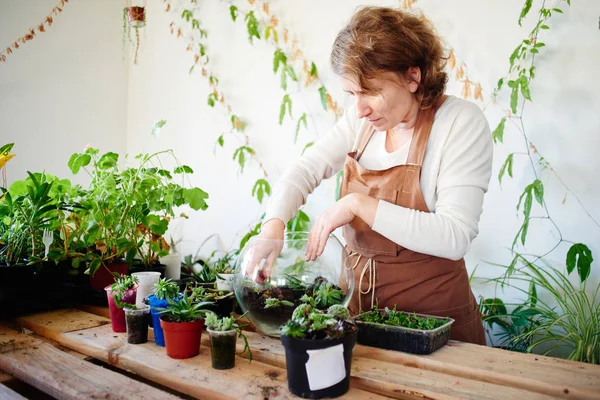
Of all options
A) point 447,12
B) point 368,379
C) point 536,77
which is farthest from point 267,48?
point 368,379

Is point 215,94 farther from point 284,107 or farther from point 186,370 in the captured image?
Answer: point 186,370

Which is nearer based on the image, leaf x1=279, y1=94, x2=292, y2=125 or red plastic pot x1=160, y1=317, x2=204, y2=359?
red plastic pot x1=160, y1=317, x2=204, y2=359

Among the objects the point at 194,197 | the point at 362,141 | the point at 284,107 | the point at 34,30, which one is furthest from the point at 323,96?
the point at 34,30

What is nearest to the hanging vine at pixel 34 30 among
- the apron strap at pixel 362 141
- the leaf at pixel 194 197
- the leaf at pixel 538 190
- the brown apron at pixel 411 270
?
the leaf at pixel 194 197

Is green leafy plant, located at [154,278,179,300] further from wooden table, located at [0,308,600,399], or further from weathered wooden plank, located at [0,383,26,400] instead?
weathered wooden plank, located at [0,383,26,400]

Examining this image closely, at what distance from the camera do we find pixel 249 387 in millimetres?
941

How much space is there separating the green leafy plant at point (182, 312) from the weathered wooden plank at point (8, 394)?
0.99 feet

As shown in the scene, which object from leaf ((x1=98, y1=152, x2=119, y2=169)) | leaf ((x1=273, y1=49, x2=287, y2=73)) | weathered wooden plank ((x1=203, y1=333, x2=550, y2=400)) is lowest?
weathered wooden plank ((x1=203, y1=333, x2=550, y2=400))

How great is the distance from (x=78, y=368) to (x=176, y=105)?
2556 mm

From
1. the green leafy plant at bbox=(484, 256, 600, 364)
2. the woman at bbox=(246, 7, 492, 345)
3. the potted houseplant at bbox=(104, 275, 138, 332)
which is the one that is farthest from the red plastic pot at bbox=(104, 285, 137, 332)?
the green leafy plant at bbox=(484, 256, 600, 364)

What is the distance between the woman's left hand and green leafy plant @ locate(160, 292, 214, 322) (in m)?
0.28

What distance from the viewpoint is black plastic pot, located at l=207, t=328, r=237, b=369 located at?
1.03 metres

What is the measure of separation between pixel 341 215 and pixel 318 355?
18.1 inches

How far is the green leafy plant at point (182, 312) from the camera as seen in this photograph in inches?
43.4
